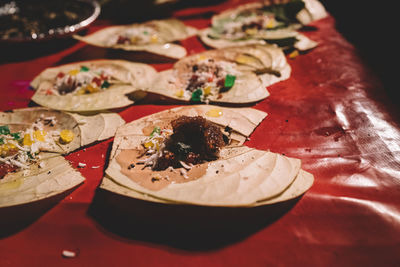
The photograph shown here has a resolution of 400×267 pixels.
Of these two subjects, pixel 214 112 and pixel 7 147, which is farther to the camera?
pixel 214 112

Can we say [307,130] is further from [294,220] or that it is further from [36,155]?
[36,155]

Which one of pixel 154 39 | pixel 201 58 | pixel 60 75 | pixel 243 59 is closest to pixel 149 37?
pixel 154 39

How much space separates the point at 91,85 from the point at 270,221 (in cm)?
159

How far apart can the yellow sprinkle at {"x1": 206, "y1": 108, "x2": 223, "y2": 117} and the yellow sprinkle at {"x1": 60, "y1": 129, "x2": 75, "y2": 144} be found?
2.78 ft

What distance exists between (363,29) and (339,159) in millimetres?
Answer: 2110

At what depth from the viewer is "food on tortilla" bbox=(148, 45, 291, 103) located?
205cm

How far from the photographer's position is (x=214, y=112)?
1.83 m

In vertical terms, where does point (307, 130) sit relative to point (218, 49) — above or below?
below

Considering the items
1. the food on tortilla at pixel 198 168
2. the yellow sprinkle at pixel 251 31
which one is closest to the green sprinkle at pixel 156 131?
the food on tortilla at pixel 198 168

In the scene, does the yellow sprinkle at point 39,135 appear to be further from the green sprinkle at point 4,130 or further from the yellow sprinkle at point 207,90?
the yellow sprinkle at point 207,90

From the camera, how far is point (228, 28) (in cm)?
300

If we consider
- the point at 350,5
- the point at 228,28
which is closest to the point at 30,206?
the point at 228,28

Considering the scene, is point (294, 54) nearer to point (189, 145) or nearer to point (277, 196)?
point (189, 145)

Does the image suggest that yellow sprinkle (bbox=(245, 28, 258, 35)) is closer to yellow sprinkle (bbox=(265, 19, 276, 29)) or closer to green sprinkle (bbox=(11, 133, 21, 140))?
yellow sprinkle (bbox=(265, 19, 276, 29))
